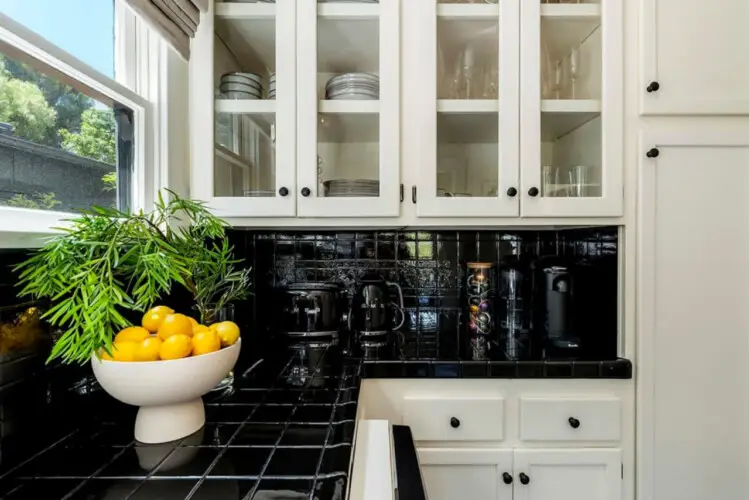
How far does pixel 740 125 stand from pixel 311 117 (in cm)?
127

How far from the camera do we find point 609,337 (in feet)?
4.14

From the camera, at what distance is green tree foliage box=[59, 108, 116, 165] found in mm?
923

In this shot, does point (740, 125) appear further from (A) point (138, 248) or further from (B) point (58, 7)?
(B) point (58, 7)

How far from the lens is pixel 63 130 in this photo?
0.90 metres

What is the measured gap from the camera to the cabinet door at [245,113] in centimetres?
124

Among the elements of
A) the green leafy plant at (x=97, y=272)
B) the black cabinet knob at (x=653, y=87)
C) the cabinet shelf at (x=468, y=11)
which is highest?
the cabinet shelf at (x=468, y=11)

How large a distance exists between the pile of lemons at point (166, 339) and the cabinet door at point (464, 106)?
703 mm

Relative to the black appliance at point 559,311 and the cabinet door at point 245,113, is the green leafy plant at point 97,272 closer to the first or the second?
the cabinet door at point 245,113

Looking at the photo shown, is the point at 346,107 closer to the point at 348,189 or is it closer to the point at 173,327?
the point at 348,189

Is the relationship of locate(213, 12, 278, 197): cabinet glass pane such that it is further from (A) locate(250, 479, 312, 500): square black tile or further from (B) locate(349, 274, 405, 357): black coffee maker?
(A) locate(250, 479, 312, 500): square black tile

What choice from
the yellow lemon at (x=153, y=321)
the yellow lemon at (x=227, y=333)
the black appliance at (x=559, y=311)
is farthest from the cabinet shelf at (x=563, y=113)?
the yellow lemon at (x=153, y=321)

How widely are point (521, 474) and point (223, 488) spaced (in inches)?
35.9

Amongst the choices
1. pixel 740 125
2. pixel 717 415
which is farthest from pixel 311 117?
pixel 717 415

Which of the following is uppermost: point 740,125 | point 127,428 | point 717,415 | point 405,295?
point 740,125
